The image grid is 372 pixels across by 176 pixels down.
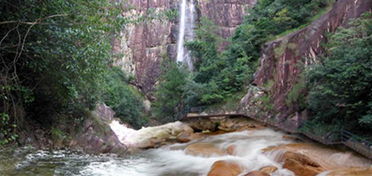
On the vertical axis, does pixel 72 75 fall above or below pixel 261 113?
above

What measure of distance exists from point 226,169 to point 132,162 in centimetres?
463

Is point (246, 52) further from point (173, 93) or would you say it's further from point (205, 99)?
point (173, 93)

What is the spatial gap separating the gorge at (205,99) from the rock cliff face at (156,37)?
16.3m

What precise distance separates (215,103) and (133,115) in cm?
1276

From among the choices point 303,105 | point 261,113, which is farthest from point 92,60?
point 261,113

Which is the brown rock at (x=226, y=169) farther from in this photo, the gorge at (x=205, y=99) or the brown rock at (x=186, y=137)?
the brown rock at (x=186, y=137)

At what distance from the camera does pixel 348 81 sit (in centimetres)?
941

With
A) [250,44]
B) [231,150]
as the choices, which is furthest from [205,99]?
[231,150]

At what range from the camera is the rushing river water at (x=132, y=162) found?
7.11m

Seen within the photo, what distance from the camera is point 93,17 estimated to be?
18.8 feet

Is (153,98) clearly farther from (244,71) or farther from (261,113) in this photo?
(261,113)

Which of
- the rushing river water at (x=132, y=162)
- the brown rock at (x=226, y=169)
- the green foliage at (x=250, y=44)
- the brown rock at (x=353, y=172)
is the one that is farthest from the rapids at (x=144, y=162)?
the green foliage at (x=250, y=44)

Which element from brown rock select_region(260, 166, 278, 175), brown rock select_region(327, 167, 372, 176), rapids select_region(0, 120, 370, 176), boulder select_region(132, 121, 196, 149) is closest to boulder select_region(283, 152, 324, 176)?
rapids select_region(0, 120, 370, 176)

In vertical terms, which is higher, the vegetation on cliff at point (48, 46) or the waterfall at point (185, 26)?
the waterfall at point (185, 26)
